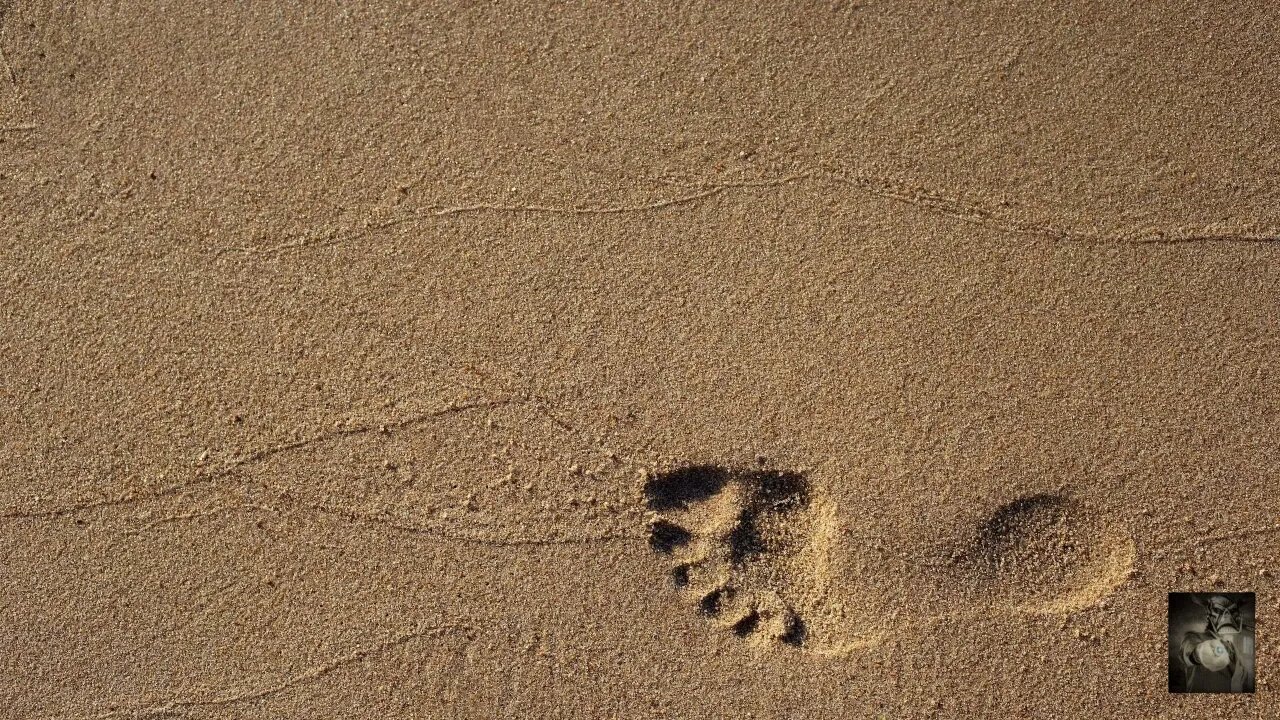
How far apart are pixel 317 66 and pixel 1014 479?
2.37m

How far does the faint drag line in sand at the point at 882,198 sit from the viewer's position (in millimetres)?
2273

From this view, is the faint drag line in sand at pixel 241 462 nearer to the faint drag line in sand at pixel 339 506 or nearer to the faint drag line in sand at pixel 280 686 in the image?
the faint drag line in sand at pixel 339 506

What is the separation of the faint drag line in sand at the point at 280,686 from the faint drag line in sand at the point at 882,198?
1188 millimetres

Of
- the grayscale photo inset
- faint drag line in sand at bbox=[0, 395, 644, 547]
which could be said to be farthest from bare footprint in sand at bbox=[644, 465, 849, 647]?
the grayscale photo inset

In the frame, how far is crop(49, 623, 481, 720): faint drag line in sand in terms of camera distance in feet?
7.74

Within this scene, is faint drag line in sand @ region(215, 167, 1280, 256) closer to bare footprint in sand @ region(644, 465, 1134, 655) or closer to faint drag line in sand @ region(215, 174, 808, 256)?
faint drag line in sand @ region(215, 174, 808, 256)

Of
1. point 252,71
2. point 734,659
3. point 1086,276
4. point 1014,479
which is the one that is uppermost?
point 252,71

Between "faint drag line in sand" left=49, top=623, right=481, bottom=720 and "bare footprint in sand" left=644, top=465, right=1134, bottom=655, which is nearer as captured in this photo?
Result: "bare footprint in sand" left=644, top=465, right=1134, bottom=655

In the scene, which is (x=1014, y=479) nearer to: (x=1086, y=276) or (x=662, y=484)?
(x=1086, y=276)

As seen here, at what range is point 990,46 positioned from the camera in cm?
229

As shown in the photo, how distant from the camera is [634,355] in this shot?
231 centimetres

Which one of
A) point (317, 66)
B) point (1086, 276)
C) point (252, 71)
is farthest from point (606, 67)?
point (1086, 276)

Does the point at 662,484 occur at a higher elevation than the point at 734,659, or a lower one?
higher

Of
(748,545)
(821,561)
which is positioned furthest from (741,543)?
(821,561)
